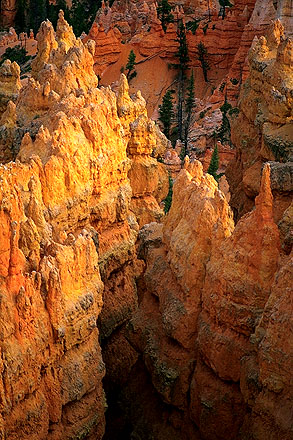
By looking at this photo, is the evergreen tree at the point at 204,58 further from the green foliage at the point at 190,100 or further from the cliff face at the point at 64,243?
the cliff face at the point at 64,243

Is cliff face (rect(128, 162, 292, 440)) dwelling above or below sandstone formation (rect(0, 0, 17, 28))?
below

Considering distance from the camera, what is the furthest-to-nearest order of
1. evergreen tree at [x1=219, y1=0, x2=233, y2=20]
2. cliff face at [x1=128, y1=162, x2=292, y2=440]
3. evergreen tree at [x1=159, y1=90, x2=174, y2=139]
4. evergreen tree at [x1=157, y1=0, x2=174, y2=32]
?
1. evergreen tree at [x1=219, y1=0, x2=233, y2=20]
2. evergreen tree at [x1=157, y1=0, x2=174, y2=32]
3. evergreen tree at [x1=159, y1=90, x2=174, y2=139]
4. cliff face at [x1=128, y1=162, x2=292, y2=440]

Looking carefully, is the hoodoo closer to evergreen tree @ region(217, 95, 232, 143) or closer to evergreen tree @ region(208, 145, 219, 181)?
→ evergreen tree @ region(208, 145, 219, 181)

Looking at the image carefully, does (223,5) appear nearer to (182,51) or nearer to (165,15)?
(165,15)

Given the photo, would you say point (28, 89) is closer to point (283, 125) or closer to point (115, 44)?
point (283, 125)

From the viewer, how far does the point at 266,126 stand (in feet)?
92.3

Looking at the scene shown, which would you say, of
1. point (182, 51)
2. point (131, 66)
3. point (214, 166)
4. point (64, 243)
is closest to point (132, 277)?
point (64, 243)

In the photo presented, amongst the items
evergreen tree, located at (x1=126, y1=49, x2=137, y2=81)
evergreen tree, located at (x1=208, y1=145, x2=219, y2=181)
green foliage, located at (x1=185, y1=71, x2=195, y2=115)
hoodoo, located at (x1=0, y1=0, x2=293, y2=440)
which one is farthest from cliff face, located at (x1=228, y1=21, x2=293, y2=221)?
evergreen tree, located at (x1=126, y1=49, x2=137, y2=81)

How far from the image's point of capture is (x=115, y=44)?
6494 centimetres

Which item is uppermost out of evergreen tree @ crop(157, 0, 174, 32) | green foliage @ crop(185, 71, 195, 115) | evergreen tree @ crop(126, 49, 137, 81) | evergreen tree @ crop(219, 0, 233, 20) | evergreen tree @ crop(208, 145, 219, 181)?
evergreen tree @ crop(219, 0, 233, 20)

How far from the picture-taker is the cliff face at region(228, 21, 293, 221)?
23.8m

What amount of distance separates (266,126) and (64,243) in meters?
12.6

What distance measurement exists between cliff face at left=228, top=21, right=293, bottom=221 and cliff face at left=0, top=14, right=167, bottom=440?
3.55 m

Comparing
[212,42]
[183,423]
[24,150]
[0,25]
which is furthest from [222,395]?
[0,25]
